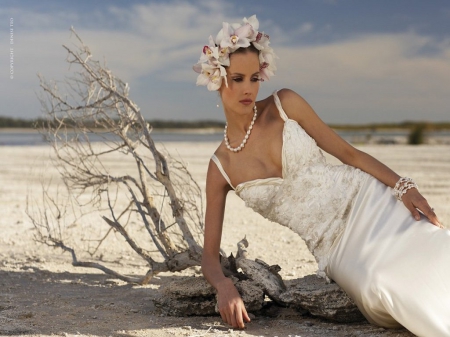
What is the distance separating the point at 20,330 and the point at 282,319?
176 centimetres

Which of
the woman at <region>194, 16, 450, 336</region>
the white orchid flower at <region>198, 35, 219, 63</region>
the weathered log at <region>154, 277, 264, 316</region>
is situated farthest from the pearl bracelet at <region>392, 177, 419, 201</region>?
the white orchid flower at <region>198, 35, 219, 63</region>

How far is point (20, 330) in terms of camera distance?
386 cm

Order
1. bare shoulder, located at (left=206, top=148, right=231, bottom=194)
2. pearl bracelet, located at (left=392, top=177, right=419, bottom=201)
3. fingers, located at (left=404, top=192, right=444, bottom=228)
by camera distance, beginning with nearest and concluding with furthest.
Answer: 1. fingers, located at (left=404, top=192, right=444, bottom=228)
2. pearl bracelet, located at (left=392, top=177, right=419, bottom=201)
3. bare shoulder, located at (left=206, top=148, right=231, bottom=194)

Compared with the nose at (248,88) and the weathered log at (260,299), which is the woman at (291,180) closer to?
the nose at (248,88)

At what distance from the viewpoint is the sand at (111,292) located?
12.7ft

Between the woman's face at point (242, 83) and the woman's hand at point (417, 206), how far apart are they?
112 cm

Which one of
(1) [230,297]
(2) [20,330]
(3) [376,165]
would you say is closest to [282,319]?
(1) [230,297]

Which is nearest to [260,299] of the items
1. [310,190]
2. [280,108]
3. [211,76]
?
[310,190]

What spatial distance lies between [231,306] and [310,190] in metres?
0.90

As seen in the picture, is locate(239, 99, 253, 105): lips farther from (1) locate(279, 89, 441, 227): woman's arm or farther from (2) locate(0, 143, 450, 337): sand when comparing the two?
(2) locate(0, 143, 450, 337): sand

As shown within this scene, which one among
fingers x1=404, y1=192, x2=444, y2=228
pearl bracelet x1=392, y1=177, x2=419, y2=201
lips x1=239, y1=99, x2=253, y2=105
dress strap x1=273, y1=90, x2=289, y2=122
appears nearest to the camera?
fingers x1=404, y1=192, x2=444, y2=228

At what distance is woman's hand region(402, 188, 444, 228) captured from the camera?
3557mm

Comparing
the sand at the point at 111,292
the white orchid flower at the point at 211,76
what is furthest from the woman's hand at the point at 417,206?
the white orchid flower at the point at 211,76

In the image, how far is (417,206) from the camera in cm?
359
